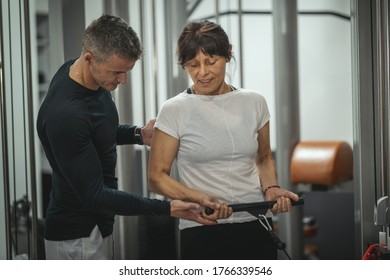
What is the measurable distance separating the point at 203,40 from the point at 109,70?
195mm

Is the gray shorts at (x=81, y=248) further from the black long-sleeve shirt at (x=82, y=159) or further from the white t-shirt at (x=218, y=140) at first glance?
the white t-shirt at (x=218, y=140)

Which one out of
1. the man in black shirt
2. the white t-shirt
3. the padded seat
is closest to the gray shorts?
the man in black shirt

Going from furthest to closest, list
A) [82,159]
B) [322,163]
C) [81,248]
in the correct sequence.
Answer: [322,163], [81,248], [82,159]

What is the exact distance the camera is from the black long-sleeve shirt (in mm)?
971

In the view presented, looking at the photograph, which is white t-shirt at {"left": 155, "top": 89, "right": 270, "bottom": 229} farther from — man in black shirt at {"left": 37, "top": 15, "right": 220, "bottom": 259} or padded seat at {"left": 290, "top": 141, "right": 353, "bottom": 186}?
padded seat at {"left": 290, "top": 141, "right": 353, "bottom": 186}

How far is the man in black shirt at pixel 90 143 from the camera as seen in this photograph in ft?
3.21

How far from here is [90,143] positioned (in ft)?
3.24

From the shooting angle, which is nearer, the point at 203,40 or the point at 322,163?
the point at 203,40

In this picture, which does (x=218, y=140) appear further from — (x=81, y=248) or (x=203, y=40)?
(x=81, y=248)

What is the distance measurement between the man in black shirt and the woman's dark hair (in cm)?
10

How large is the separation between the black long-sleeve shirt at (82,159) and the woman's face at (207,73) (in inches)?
7.2

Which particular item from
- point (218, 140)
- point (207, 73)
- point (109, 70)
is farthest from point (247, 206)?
point (109, 70)

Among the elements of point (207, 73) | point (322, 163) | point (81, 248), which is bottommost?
point (81, 248)
